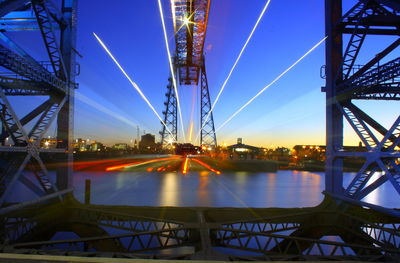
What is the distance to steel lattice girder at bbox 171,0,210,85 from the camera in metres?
24.4

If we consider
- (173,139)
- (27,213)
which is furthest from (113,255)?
(173,139)

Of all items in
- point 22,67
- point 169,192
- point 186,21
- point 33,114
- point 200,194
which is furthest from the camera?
point 186,21

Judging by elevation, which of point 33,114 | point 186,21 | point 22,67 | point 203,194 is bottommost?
point 203,194

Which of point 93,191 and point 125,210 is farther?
point 93,191

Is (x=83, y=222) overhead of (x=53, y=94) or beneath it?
beneath

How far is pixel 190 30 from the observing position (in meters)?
28.0

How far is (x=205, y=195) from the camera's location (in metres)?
22.2

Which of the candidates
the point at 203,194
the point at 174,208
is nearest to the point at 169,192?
the point at 203,194

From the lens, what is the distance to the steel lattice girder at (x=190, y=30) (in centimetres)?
2442

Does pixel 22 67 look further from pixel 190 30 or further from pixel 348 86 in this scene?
pixel 190 30

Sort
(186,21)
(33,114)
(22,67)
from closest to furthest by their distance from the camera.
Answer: (22,67)
(33,114)
(186,21)

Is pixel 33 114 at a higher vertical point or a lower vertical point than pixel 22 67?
lower

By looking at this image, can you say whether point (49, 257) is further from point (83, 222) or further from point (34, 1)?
point (34, 1)

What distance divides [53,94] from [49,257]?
10.5 m
